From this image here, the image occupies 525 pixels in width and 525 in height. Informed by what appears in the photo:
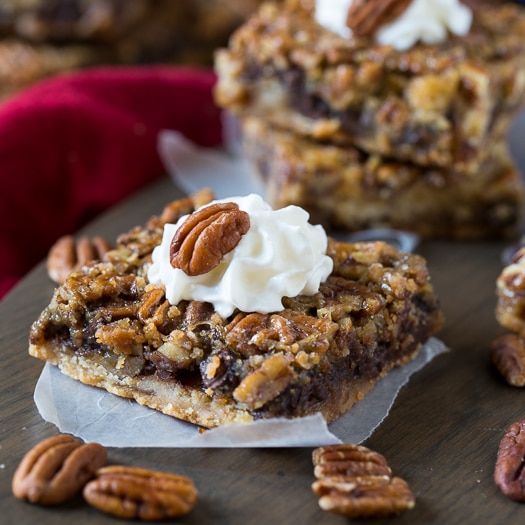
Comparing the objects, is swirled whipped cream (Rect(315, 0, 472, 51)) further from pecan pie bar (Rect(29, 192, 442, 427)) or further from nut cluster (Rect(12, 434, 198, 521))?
nut cluster (Rect(12, 434, 198, 521))

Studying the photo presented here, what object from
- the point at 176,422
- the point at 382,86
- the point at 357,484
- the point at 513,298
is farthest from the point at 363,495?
the point at 382,86

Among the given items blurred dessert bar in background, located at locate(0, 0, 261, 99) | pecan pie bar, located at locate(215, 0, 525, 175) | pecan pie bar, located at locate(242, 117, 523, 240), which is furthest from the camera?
blurred dessert bar in background, located at locate(0, 0, 261, 99)

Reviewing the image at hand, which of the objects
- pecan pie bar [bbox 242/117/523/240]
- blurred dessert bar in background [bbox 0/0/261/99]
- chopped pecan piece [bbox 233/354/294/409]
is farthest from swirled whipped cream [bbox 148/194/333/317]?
blurred dessert bar in background [bbox 0/0/261/99]

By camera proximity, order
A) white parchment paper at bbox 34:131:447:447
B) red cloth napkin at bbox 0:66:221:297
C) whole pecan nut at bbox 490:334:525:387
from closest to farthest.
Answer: white parchment paper at bbox 34:131:447:447
whole pecan nut at bbox 490:334:525:387
red cloth napkin at bbox 0:66:221:297

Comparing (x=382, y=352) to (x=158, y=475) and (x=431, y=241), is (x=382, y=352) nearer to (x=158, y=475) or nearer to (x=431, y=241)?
(x=158, y=475)

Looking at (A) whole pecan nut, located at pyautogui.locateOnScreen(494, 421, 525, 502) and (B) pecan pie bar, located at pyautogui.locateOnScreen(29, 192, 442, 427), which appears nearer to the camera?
(A) whole pecan nut, located at pyautogui.locateOnScreen(494, 421, 525, 502)

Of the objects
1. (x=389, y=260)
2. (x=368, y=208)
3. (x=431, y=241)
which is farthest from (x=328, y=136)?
(x=389, y=260)

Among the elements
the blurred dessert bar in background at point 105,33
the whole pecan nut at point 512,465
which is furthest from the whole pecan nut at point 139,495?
the blurred dessert bar in background at point 105,33

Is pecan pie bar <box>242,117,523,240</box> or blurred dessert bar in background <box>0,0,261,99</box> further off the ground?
blurred dessert bar in background <box>0,0,261,99</box>
